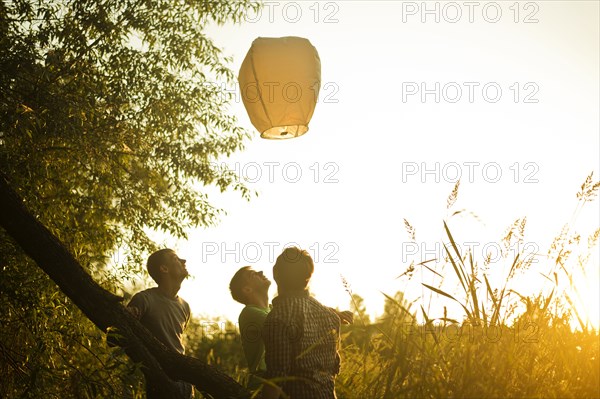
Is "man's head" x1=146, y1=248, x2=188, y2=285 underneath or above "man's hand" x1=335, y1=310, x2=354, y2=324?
above

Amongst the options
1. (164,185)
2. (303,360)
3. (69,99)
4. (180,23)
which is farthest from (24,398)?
(180,23)

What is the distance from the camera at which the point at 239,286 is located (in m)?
3.99

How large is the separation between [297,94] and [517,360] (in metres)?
2.11

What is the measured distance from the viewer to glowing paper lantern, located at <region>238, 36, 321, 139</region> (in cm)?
395

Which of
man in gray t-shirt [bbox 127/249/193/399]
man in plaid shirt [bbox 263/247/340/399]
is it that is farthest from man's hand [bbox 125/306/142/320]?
man in plaid shirt [bbox 263/247/340/399]

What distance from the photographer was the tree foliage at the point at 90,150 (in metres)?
5.32

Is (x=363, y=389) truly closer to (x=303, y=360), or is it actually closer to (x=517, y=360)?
(x=303, y=360)

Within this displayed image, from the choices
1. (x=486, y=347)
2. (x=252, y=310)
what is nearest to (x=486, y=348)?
(x=486, y=347)

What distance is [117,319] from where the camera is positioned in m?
3.98

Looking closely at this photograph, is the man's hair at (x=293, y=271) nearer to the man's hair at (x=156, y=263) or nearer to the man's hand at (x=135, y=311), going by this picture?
the man's hand at (x=135, y=311)

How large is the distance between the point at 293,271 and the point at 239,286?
104 centimetres

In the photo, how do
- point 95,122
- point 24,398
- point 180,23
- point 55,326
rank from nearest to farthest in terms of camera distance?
point 24,398 < point 55,326 < point 95,122 < point 180,23

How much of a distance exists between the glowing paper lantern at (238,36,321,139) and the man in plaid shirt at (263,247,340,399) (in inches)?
48.6

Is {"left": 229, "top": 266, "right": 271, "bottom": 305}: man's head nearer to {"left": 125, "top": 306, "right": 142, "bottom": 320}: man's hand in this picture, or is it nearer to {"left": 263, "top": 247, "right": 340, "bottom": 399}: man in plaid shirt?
{"left": 125, "top": 306, "right": 142, "bottom": 320}: man's hand
